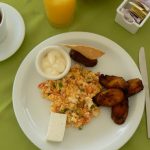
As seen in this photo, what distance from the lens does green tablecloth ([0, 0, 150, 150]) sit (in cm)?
101

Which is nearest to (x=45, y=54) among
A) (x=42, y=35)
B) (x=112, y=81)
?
(x=42, y=35)

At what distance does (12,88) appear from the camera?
104 centimetres

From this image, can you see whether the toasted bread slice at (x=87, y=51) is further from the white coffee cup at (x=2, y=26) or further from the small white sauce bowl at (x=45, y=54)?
the white coffee cup at (x=2, y=26)

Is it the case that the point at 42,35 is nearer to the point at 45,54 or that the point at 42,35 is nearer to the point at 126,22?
the point at 45,54

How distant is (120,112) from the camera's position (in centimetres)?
97

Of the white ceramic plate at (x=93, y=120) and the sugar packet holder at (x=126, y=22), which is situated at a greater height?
the sugar packet holder at (x=126, y=22)

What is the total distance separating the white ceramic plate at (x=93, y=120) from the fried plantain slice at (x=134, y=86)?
0.02 meters

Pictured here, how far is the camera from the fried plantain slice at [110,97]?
3.19 ft

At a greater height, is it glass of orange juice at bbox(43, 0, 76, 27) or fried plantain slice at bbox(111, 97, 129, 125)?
glass of orange juice at bbox(43, 0, 76, 27)

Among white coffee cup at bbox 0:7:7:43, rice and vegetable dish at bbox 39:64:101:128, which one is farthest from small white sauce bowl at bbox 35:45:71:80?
white coffee cup at bbox 0:7:7:43

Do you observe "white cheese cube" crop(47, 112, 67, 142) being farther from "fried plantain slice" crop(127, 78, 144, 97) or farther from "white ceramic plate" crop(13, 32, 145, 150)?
"fried plantain slice" crop(127, 78, 144, 97)

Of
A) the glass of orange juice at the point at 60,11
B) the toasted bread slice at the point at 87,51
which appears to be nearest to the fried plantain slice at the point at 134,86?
the toasted bread slice at the point at 87,51

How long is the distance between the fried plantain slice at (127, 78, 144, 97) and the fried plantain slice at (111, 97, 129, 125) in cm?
3

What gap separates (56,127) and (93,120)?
12 centimetres
